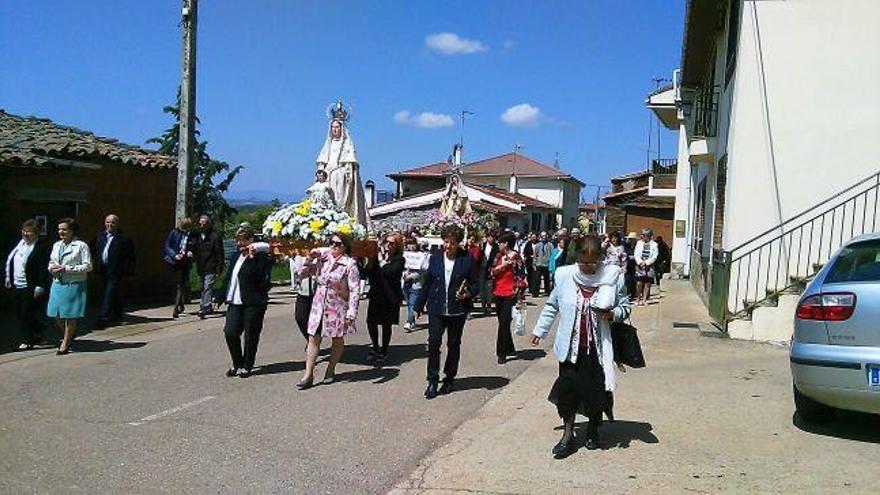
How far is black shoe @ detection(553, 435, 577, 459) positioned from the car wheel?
201 centimetres

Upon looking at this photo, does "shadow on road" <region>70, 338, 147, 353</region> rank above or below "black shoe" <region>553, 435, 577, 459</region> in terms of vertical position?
below

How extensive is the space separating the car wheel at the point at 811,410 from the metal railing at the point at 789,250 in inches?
196

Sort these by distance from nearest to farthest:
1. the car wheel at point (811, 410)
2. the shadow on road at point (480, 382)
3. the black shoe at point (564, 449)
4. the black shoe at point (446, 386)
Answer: the black shoe at point (564, 449) → the car wheel at point (811, 410) → the black shoe at point (446, 386) → the shadow on road at point (480, 382)

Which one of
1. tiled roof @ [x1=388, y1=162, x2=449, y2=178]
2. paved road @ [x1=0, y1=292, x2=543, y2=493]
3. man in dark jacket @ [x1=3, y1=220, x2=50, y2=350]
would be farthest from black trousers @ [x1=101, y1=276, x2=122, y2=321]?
tiled roof @ [x1=388, y1=162, x2=449, y2=178]

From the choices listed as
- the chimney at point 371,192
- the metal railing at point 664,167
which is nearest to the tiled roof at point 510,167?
the chimney at point 371,192

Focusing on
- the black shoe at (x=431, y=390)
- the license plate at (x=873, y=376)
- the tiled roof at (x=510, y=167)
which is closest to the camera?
the license plate at (x=873, y=376)

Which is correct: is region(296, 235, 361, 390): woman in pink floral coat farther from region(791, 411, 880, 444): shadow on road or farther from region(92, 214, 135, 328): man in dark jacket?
region(92, 214, 135, 328): man in dark jacket

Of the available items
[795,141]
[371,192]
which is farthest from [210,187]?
[795,141]

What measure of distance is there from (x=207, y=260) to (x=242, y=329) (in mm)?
5460

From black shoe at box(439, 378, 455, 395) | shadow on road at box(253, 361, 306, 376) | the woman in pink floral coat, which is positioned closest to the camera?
black shoe at box(439, 378, 455, 395)

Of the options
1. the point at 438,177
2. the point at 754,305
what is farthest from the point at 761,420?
the point at 438,177

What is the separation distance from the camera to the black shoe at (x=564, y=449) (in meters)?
5.93

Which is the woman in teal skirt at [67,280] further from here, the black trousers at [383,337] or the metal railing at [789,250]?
the metal railing at [789,250]

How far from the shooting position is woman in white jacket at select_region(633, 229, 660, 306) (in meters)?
16.7
